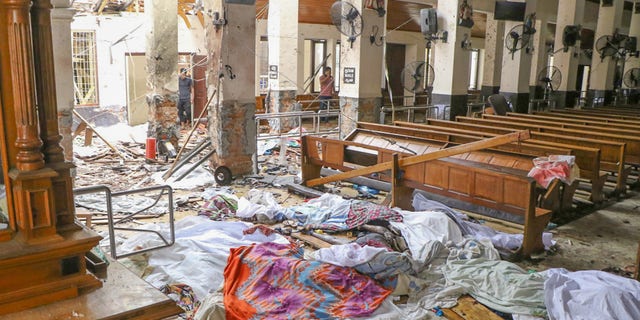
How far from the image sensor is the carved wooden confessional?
2.02 m

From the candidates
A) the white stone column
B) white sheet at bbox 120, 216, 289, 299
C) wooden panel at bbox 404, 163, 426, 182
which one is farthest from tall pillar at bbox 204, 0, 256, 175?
wooden panel at bbox 404, 163, 426, 182

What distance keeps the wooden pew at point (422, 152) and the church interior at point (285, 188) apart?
0.10 ft

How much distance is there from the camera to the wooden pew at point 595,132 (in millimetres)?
8320

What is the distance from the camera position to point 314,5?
1577 cm

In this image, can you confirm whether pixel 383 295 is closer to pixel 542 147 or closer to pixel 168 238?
pixel 168 238

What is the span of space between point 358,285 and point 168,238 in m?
2.08

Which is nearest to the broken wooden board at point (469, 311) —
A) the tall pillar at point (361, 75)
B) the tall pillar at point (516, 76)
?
the tall pillar at point (361, 75)

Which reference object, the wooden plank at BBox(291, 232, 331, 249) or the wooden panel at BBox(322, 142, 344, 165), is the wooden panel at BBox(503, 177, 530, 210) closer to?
the wooden plank at BBox(291, 232, 331, 249)

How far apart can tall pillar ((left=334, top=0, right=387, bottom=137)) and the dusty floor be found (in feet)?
5.02

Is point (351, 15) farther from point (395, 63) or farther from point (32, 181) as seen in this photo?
point (395, 63)

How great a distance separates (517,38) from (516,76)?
1197 millimetres

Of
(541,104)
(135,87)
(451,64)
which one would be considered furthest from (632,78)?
(135,87)

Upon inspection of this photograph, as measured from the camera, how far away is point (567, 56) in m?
16.3

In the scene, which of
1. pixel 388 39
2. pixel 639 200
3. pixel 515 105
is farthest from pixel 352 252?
pixel 388 39
